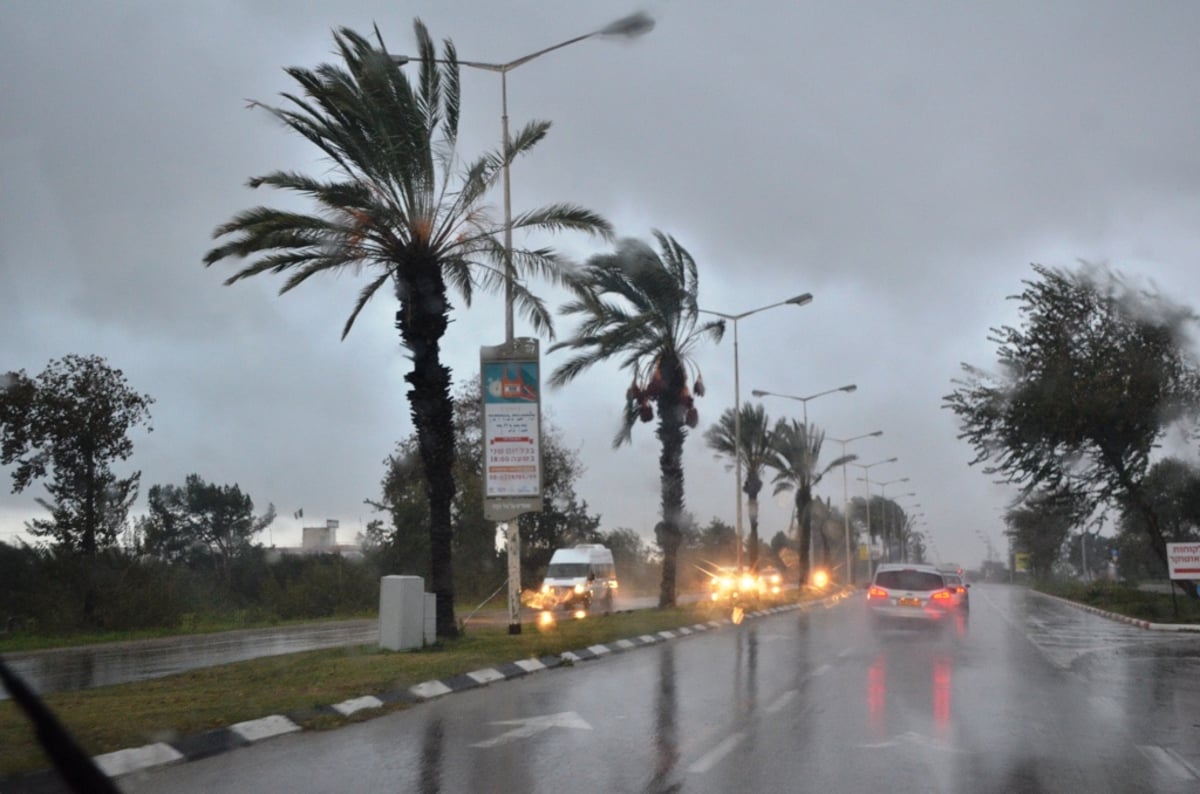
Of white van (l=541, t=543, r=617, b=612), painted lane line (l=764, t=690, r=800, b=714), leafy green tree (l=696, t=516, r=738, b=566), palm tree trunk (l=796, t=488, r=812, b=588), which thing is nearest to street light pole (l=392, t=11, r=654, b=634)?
painted lane line (l=764, t=690, r=800, b=714)

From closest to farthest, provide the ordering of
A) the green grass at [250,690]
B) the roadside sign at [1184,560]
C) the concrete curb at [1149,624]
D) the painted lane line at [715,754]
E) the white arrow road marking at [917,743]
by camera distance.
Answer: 1. the painted lane line at [715,754]
2. the green grass at [250,690]
3. the white arrow road marking at [917,743]
4. the concrete curb at [1149,624]
5. the roadside sign at [1184,560]

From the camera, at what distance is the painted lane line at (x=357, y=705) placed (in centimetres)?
1162

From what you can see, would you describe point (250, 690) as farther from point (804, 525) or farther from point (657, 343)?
point (804, 525)

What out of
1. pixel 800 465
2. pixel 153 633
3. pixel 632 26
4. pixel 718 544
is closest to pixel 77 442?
pixel 153 633

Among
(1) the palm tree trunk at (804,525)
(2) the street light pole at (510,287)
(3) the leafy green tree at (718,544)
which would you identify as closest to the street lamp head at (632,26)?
(2) the street light pole at (510,287)

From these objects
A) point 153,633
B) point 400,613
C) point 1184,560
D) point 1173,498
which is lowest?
point 153,633

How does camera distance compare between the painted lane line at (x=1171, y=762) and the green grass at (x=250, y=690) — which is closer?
the painted lane line at (x=1171, y=762)

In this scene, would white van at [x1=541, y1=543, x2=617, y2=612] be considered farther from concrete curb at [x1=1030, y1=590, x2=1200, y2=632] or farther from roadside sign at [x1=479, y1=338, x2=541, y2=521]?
concrete curb at [x1=1030, y1=590, x2=1200, y2=632]

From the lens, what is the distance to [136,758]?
8.73 meters

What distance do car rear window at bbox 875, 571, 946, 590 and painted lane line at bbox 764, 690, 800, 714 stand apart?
13.1 m

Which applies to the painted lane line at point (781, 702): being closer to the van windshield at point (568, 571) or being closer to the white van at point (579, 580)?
the white van at point (579, 580)

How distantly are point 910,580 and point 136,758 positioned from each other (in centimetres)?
2036

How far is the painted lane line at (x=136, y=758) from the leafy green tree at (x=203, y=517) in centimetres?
6160

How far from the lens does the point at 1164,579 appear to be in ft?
294
